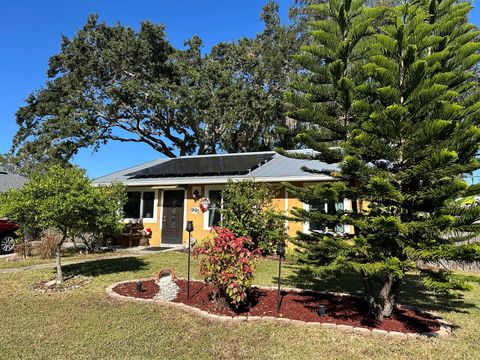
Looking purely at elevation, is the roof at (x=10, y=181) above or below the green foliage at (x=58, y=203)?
above

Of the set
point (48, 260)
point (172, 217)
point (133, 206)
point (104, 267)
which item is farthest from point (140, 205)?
point (104, 267)

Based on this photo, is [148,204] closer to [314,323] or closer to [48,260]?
[48,260]

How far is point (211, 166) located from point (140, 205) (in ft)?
11.7

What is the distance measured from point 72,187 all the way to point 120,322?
143 inches

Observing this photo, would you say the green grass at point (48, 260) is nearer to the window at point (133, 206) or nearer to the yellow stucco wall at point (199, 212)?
the yellow stucco wall at point (199, 212)

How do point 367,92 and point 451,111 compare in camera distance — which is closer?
point 451,111

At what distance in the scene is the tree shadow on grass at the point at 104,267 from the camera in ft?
29.4

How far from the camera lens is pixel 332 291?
24.2 ft

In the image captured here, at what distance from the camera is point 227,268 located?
17.9 feet

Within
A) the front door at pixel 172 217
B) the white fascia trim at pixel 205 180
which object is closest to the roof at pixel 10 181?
the white fascia trim at pixel 205 180

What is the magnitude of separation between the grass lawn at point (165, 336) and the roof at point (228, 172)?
6.82m

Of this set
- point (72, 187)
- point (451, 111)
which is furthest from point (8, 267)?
point (451, 111)

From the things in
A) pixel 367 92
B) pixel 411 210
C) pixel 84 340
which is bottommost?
pixel 84 340

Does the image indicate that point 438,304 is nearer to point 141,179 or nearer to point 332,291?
point 332,291
